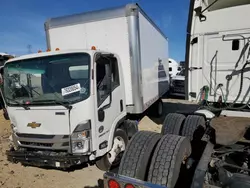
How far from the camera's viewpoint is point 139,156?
2365mm

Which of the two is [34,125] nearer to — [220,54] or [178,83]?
[220,54]

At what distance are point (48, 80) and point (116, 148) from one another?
1.96 m

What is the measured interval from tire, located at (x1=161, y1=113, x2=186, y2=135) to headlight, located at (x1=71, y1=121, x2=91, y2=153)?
144 cm

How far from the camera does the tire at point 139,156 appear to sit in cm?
227

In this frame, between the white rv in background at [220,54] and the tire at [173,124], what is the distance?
0.68m

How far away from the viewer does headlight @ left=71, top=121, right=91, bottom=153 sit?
11.0ft

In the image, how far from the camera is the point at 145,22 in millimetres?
5449

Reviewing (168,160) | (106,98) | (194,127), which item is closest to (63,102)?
(106,98)

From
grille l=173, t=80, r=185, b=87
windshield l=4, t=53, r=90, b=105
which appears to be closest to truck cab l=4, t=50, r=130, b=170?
windshield l=4, t=53, r=90, b=105

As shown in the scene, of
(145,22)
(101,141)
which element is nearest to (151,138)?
(101,141)

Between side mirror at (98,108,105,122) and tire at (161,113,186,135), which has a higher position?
side mirror at (98,108,105,122)

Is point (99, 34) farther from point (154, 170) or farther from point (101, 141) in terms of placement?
point (154, 170)

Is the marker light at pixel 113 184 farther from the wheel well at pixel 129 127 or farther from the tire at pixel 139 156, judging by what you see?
the wheel well at pixel 129 127

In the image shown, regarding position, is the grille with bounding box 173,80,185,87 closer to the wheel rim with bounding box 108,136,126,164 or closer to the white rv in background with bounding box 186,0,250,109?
the white rv in background with bounding box 186,0,250,109
